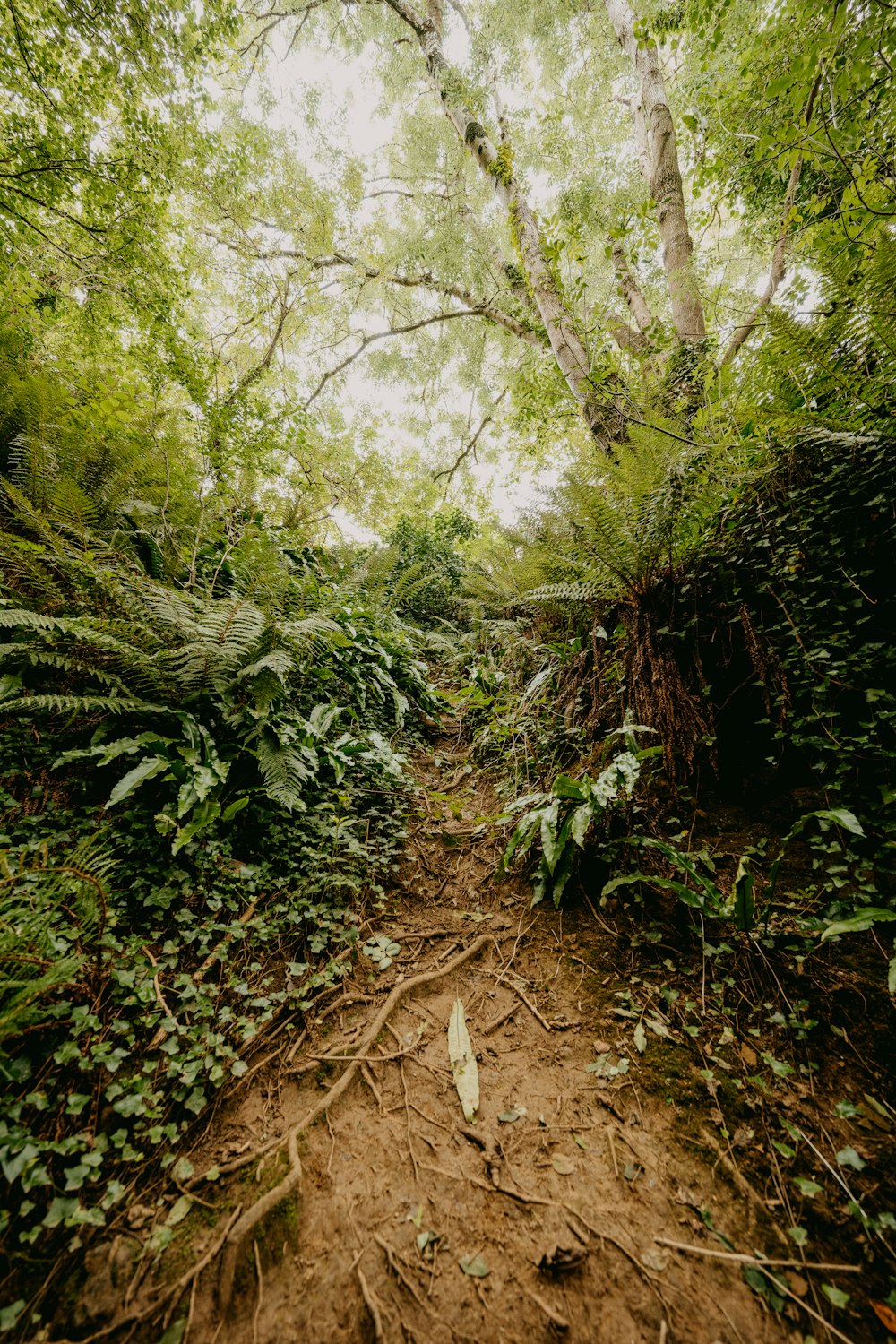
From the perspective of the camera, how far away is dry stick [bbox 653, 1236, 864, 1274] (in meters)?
1.00

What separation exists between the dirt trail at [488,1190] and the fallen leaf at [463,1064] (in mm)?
32

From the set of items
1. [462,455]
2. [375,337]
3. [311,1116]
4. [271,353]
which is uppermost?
[375,337]

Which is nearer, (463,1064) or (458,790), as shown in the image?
(463,1064)

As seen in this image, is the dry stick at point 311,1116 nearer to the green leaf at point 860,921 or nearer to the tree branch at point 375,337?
the green leaf at point 860,921

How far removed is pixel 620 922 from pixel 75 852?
Answer: 2.06 m

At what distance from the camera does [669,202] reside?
14.7 ft

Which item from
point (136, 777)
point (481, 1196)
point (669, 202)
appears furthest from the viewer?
point (669, 202)

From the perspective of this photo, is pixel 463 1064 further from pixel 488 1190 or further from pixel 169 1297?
pixel 169 1297

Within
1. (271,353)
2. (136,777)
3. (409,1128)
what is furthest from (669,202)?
(409,1128)

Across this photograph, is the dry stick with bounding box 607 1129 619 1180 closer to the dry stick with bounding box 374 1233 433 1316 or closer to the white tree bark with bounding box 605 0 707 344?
the dry stick with bounding box 374 1233 433 1316

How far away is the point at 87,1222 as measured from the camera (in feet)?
3.48

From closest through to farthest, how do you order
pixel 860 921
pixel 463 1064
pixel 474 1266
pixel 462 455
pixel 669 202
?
pixel 474 1266
pixel 860 921
pixel 463 1064
pixel 669 202
pixel 462 455

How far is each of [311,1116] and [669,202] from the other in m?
7.02

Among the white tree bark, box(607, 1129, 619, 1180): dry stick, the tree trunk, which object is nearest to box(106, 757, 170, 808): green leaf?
box(607, 1129, 619, 1180): dry stick
